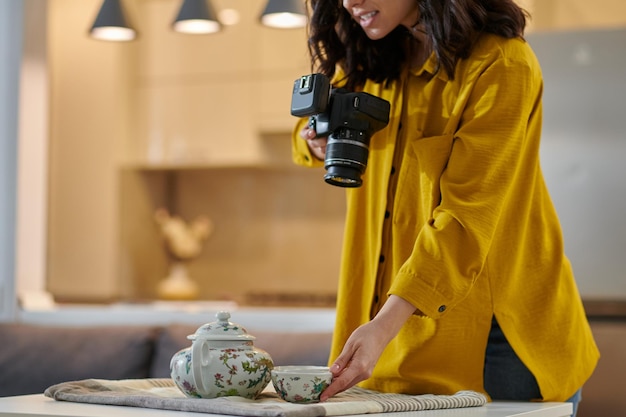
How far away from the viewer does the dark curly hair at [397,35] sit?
54.5 inches

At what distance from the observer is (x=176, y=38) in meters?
4.99

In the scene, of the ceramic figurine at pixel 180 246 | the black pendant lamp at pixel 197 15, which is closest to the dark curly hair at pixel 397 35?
the black pendant lamp at pixel 197 15

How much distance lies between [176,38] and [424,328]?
3.84 metres

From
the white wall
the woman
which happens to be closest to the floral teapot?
the woman

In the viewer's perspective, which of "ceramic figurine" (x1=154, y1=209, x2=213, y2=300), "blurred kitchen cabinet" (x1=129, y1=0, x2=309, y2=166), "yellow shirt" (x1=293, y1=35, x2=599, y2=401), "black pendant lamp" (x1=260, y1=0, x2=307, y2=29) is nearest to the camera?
"yellow shirt" (x1=293, y1=35, x2=599, y2=401)

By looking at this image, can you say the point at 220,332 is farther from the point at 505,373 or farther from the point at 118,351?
the point at 118,351

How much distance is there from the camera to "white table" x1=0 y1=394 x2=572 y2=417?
110cm

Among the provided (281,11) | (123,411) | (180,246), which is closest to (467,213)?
(123,411)

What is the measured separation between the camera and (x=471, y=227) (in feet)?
4.21

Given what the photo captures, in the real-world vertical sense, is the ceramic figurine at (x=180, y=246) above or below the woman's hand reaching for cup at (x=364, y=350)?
below

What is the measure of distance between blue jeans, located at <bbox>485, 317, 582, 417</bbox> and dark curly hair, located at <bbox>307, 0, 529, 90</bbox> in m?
0.38

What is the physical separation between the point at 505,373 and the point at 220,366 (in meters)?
0.45

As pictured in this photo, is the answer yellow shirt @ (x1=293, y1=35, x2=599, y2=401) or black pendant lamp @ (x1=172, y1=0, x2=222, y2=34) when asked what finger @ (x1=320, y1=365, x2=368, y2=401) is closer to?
yellow shirt @ (x1=293, y1=35, x2=599, y2=401)

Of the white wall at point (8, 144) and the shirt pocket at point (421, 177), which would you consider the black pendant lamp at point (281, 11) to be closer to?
the white wall at point (8, 144)
